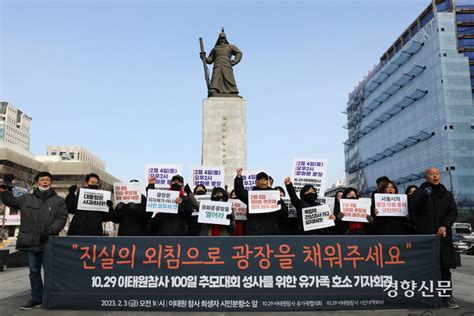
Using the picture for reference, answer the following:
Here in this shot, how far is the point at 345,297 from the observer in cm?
580

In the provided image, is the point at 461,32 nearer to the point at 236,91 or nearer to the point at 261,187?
the point at 236,91

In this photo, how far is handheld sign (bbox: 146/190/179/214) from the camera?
673cm

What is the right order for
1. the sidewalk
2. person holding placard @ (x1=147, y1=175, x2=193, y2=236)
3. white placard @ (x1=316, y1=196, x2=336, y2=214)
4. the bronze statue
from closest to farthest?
the sidewalk
person holding placard @ (x1=147, y1=175, x2=193, y2=236)
white placard @ (x1=316, y1=196, x2=336, y2=214)
the bronze statue

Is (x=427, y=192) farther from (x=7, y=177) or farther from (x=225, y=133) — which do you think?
(x=225, y=133)

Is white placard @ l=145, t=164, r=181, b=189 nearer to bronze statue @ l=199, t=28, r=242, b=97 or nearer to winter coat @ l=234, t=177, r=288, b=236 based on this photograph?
winter coat @ l=234, t=177, r=288, b=236

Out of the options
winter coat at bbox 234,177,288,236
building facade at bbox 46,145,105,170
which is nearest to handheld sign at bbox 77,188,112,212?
winter coat at bbox 234,177,288,236

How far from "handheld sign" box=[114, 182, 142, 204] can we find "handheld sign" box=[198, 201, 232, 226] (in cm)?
132

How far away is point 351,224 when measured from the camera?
6.86m

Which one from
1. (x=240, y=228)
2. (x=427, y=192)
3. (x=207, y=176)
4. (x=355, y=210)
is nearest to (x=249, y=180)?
(x=207, y=176)

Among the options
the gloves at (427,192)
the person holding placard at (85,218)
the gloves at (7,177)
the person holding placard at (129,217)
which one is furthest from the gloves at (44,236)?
the gloves at (427,192)

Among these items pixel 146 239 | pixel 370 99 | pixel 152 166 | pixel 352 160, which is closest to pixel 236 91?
pixel 152 166

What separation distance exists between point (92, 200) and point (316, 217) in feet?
12.7

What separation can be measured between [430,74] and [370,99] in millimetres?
25638

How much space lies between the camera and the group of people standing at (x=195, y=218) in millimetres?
6219
